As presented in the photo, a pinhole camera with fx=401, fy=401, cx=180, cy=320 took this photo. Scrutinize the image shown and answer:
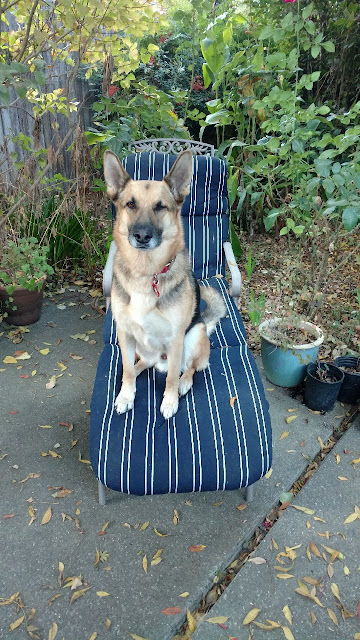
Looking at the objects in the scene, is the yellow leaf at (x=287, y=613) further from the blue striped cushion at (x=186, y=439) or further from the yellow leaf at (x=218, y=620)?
the blue striped cushion at (x=186, y=439)

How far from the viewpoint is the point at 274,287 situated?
455cm

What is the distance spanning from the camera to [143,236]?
2.06m

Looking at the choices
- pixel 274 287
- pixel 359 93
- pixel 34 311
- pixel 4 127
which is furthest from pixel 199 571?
pixel 359 93

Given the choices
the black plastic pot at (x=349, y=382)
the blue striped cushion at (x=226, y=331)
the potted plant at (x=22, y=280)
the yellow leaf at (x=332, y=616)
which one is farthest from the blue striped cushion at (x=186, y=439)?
the potted plant at (x=22, y=280)

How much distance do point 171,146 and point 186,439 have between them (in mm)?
2847

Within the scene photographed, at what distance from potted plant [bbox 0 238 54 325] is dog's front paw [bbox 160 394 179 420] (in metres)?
2.06

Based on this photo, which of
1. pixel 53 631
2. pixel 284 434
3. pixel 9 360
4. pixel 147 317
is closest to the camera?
pixel 53 631

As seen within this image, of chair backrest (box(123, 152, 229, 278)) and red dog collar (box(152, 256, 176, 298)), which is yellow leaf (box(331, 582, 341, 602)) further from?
chair backrest (box(123, 152, 229, 278))

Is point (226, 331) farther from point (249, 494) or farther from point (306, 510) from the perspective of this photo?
point (306, 510)

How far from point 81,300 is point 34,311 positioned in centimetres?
60

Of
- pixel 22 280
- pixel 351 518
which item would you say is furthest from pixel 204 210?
pixel 351 518

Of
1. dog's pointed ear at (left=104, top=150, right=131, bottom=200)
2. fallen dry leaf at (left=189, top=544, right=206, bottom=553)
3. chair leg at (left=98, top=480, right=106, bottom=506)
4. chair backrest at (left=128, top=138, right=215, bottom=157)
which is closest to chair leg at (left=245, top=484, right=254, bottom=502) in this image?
fallen dry leaf at (left=189, top=544, right=206, bottom=553)

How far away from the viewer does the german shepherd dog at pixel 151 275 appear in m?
2.17

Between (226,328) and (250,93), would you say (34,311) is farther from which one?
(250,93)
